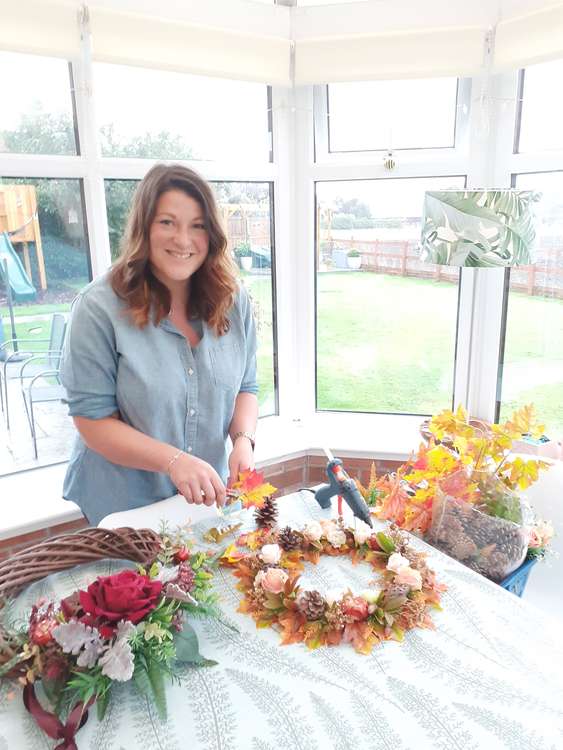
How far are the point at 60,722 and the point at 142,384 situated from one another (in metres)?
0.73

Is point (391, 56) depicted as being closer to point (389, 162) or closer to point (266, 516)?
point (389, 162)

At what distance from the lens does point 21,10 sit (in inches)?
66.7

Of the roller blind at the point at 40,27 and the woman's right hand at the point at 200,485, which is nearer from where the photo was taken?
the woman's right hand at the point at 200,485

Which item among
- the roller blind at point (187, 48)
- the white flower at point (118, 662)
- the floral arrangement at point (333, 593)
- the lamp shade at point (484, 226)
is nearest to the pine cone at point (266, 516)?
the floral arrangement at point (333, 593)

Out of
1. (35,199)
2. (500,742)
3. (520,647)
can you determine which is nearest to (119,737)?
(500,742)

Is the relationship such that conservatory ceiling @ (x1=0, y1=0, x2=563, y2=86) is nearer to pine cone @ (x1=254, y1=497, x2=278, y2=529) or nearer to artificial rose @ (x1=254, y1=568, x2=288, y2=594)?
pine cone @ (x1=254, y1=497, x2=278, y2=529)

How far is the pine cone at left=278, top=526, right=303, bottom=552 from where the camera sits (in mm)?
1103

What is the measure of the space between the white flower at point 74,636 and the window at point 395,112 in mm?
2053

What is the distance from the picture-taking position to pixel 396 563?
100cm

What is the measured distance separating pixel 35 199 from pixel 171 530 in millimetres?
1316

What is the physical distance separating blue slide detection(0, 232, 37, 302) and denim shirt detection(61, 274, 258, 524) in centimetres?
78

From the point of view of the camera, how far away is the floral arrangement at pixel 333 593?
89 cm

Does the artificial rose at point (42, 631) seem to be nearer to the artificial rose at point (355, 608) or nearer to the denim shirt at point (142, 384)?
the artificial rose at point (355, 608)

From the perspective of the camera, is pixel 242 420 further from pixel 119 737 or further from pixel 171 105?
pixel 171 105
